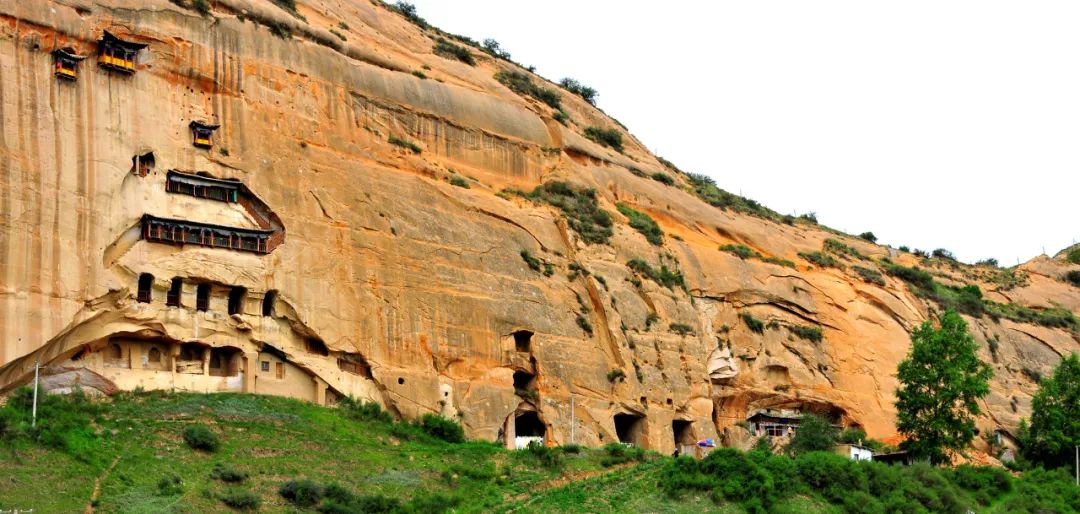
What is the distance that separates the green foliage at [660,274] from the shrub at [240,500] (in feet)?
87.0

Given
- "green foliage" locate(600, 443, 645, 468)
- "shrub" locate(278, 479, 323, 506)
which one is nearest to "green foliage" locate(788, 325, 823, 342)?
"green foliage" locate(600, 443, 645, 468)

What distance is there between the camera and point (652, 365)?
2222 inches

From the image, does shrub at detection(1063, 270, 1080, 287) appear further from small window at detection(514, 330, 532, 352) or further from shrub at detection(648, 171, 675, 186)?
small window at detection(514, 330, 532, 352)

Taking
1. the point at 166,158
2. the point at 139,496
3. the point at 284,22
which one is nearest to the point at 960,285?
the point at 284,22

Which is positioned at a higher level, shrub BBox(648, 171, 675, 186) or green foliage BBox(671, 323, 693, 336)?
shrub BBox(648, 171, 675, 186)

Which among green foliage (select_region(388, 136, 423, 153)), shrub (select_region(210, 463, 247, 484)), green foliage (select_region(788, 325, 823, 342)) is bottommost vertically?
shrub (select_region(210, 463, 247, 484))

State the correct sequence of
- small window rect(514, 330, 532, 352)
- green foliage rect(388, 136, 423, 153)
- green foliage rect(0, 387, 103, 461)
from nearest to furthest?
1. green foliage rect(0, 387, 103, 461)
2. small window rect(514, 330, 532, 352)
3. green foliage rect(388, 136, 423, 153)

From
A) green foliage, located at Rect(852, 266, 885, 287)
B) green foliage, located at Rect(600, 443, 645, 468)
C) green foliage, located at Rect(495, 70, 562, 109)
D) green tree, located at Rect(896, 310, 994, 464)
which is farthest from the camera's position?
green foliage, located at Rect(852, 266, 885, 287)

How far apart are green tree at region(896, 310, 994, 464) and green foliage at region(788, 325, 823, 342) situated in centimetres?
821

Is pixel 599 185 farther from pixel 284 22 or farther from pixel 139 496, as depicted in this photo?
pixel 139 496

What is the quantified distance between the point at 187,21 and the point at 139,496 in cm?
1986

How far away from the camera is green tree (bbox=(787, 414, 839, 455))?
57.5 m

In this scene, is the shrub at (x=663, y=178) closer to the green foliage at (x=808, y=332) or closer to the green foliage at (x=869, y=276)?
the green foliage at (x=808, y=332)

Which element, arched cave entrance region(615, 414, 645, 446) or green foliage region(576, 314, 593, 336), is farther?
arched cave entrance region(615, 414, 645, 446)
